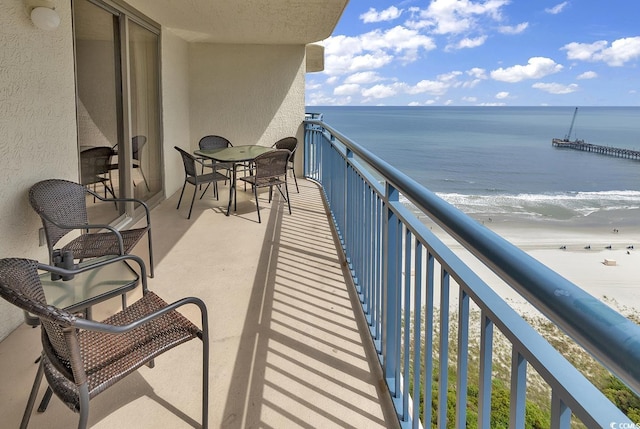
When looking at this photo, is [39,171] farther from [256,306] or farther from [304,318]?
[304,318]

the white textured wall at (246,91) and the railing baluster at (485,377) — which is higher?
the white textured wall at (246,91)

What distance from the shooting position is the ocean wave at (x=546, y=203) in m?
20.9

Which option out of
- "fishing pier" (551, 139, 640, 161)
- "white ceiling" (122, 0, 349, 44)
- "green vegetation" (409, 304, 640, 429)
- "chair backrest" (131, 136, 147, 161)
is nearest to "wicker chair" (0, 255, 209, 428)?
"green vegetation" (409, 304, 640, 429)

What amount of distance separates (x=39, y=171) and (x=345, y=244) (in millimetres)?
2082

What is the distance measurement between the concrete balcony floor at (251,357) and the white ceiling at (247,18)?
97.9 inches

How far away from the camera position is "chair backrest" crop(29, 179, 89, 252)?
2342 millimetres

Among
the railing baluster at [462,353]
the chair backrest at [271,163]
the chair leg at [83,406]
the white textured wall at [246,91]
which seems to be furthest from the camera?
the white textured wall at [246,91]

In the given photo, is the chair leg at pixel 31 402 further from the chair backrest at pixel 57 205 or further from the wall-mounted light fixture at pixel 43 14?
the wall-mounted light fixture at pixel 43 14

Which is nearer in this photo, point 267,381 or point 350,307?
point 267,381

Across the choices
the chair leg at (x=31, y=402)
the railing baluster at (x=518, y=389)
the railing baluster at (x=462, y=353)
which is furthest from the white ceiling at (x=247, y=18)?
the railing baluster at (x=518, y=389)

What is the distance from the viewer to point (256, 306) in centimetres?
263

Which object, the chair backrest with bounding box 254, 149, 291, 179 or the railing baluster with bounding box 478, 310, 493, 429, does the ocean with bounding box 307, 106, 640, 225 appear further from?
the railing baluster with bounding box 478, 310, 493, 429

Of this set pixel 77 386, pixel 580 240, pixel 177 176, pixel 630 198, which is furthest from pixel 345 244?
pixel 630 198

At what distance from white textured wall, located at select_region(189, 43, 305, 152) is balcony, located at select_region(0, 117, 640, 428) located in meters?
3.58
